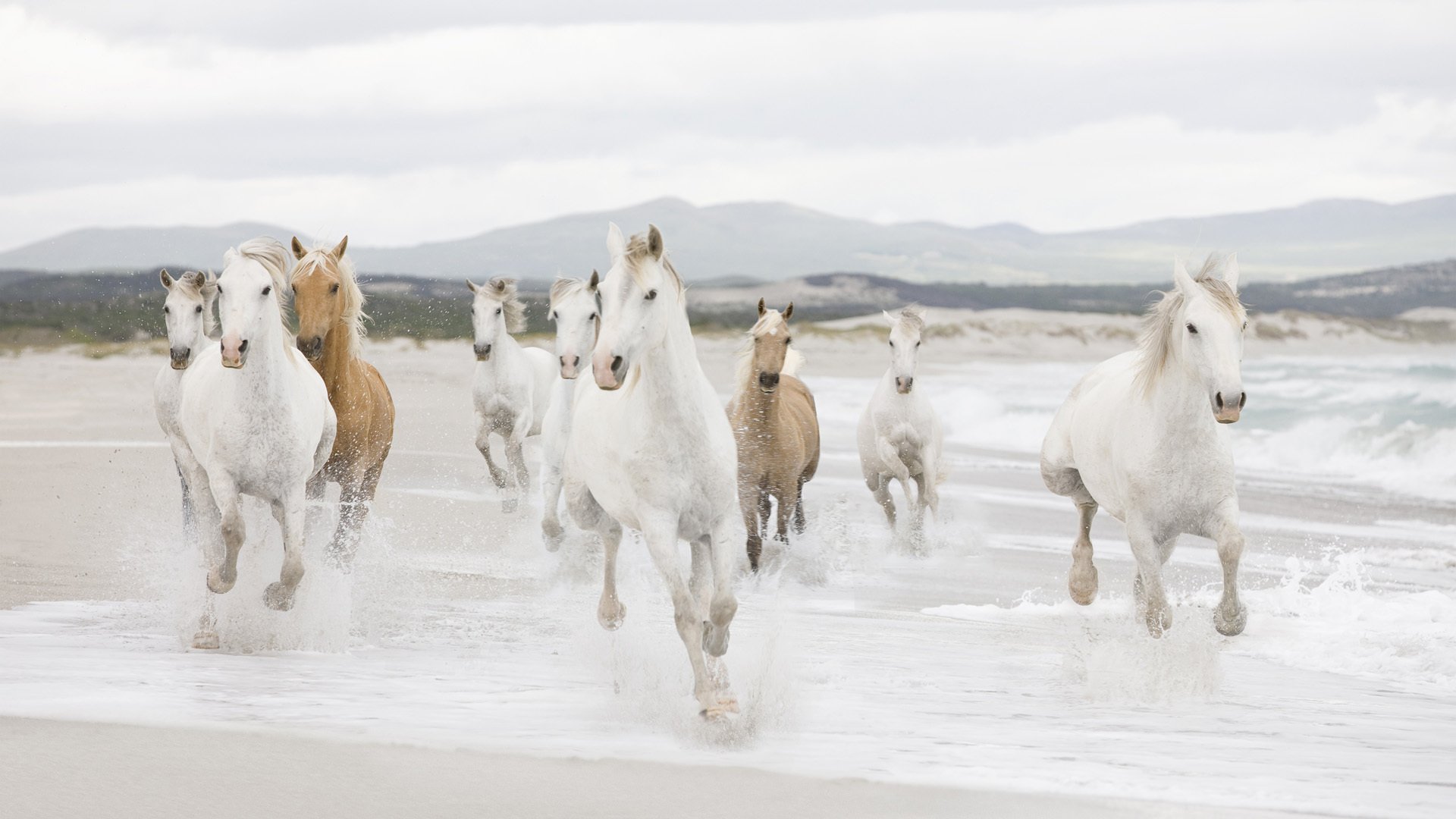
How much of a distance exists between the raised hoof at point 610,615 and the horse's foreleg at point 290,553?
1.42 metres

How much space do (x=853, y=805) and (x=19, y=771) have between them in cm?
260

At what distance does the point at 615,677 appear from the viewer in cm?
629

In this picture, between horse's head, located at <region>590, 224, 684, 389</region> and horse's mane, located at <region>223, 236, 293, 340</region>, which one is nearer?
horse's head, located at <region>590, 224, 684, 389</region>

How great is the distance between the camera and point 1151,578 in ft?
21.4

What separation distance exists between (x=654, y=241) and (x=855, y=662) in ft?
8.12

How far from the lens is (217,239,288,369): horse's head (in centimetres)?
642

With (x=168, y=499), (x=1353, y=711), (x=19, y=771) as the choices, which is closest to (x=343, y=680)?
(x=19, y=771)

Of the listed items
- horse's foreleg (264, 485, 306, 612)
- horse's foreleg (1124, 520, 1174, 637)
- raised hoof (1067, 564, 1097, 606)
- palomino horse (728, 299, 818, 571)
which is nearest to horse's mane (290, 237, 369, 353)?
horse's foreleg (264, 485, 306, 612)

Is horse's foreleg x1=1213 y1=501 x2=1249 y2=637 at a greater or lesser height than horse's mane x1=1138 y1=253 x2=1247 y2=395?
lesser

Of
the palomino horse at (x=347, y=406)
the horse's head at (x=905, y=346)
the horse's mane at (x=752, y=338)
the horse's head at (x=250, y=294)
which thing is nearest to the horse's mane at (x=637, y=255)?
the horse's head at (x=250, y=294)

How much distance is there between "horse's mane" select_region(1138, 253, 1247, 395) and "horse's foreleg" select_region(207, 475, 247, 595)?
13.6 ft

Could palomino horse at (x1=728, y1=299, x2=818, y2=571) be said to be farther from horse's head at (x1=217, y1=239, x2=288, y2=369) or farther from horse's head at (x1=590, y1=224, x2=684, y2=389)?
horse's head at (x1=590, y1=224, x2=684, y2=389)

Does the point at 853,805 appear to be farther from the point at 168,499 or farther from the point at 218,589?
the point at 168,499

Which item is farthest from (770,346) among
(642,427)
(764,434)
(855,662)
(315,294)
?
(642,427)
